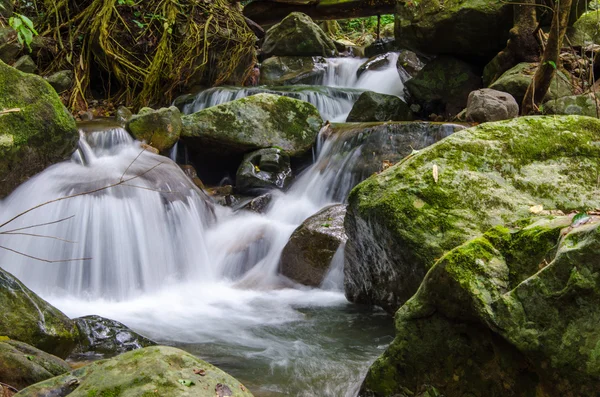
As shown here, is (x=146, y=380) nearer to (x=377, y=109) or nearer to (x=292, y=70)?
(x=377, y=109)

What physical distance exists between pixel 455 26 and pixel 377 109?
70.1 inches

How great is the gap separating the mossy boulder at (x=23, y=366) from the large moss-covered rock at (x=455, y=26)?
26.6 ft

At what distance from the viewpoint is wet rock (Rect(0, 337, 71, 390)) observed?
2.66 m

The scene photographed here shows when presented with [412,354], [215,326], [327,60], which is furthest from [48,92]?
[327,60]

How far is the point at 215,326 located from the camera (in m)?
5.02

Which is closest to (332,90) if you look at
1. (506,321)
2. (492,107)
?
(492,107)

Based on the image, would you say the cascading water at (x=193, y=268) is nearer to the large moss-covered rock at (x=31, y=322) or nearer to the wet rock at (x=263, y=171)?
the wet rock at (x=263, y=171)

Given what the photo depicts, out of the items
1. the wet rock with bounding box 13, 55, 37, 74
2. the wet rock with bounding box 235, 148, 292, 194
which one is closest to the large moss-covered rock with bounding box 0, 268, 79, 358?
the wet rock with bounding box 235, 148, 292, 194

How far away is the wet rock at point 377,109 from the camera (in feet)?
31.3

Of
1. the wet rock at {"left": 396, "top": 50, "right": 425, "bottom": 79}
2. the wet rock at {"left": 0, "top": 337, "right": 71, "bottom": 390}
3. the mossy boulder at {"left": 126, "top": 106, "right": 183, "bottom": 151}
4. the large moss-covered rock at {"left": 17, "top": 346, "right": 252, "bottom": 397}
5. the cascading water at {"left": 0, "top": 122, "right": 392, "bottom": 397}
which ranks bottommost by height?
the cascading water at {"left": 0, "top": 122, "right": 392, "bottom": 397}

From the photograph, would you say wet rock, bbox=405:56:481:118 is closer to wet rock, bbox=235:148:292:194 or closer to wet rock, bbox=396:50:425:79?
wet rock, bbox=396:50:425:79

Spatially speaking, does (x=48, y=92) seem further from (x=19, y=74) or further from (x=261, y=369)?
(x=261, y=369)

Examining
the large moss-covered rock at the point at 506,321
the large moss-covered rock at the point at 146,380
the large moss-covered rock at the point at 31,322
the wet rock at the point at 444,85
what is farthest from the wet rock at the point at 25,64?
the large moss-covered rock at the point at 506,321

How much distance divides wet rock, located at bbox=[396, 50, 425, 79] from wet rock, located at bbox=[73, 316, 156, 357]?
8.95m
